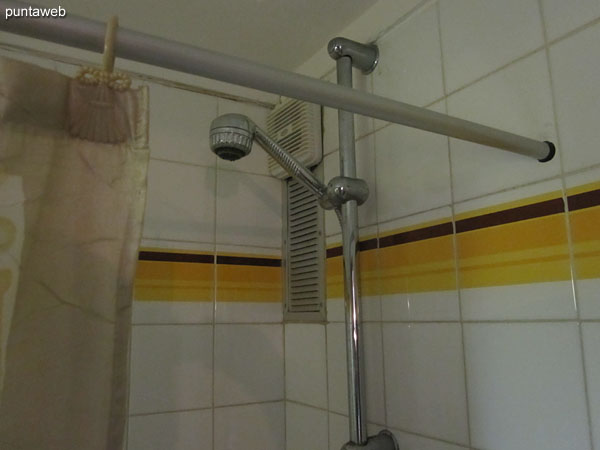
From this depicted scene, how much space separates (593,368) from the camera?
2.14ft

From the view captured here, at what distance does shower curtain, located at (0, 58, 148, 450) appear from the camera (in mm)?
492

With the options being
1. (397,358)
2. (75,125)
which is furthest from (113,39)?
(397,358)

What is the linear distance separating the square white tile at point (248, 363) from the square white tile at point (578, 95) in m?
0.85

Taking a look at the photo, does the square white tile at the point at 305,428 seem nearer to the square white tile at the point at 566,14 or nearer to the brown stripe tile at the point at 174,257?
the brown stripe tile at the point at 174,257

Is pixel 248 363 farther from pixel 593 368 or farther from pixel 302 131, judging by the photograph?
pixel 593 368

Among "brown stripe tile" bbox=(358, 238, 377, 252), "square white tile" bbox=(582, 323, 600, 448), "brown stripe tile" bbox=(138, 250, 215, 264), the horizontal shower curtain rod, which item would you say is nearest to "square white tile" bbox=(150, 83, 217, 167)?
"brown stripe tile" bbox=(138, 250, 215, 264)

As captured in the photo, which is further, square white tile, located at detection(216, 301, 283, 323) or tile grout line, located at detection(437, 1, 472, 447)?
square white tile, located at detection(216, 301, 283, 323)

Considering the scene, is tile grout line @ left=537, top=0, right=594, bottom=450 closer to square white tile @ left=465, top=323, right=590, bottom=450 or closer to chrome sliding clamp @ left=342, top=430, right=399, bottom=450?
square white tile @ left=465, top=323, right=590, bottom=450

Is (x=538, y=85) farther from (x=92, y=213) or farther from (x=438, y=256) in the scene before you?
(x=92, y=213)

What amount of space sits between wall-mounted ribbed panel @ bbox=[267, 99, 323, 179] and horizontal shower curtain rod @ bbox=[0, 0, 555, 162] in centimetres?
59

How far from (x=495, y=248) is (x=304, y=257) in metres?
0.57

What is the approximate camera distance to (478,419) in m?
0.79

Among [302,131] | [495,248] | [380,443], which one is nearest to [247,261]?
[302,131]

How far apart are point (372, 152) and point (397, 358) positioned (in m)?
0.44
